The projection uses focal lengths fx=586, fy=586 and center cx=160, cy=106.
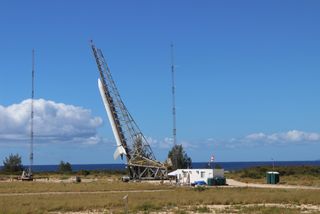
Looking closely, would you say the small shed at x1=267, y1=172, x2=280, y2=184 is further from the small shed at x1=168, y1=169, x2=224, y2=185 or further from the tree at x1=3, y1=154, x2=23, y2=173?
the tree at x1=3, y1=154, x2=23, y2=173

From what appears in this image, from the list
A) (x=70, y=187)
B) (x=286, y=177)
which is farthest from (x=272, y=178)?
(x=70, y=187)

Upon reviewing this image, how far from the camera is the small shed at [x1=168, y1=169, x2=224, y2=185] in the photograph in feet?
215

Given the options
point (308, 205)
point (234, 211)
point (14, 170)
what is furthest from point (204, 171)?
point (14, 170)

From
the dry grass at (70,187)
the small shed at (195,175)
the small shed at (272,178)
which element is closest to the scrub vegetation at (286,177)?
the small shed at (272,178)

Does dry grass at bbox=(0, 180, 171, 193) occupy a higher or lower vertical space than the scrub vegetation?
lower

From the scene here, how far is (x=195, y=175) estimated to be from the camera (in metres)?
67.4

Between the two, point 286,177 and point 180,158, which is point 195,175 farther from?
point 180,158

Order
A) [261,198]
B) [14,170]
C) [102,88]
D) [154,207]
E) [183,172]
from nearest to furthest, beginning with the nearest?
[154,207] < [261,198] < [183,172] < [102,88] < [14,170]

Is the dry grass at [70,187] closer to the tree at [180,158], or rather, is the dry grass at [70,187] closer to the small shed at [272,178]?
the small shed at [272,178]

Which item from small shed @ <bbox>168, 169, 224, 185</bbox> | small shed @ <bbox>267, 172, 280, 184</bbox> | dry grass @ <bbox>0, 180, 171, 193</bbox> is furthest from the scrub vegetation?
dry grass @ <bbox>0, 180, 171, 193</bbox>

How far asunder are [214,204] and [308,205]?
568 centimetres

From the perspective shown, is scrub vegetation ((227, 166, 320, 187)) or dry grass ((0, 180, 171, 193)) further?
scrub vegetation ((227, 166, 320, 187))

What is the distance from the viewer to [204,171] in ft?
217

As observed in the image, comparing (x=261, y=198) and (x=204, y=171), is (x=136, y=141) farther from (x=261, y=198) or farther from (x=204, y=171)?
(x=261, y=198)
